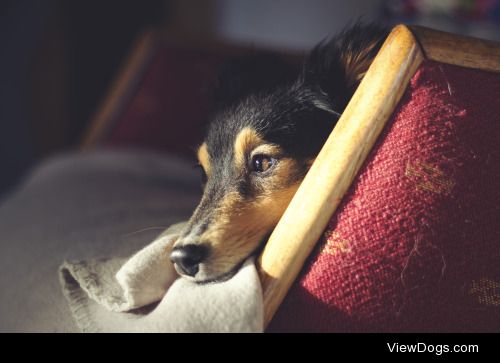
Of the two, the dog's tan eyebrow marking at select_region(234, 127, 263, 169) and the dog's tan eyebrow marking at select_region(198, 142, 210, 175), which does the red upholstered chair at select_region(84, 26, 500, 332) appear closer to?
the dog's tan eyebrow marking at select_region(234, 127, 263, 169)

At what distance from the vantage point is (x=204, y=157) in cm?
104

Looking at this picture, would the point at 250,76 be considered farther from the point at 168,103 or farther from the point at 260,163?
the point at 168,103

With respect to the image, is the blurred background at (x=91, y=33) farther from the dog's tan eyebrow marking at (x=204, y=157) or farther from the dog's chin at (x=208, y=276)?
the dog's chin at (x=208, y=276)

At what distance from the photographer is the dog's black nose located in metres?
0.75

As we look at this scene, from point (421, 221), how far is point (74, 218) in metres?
1.07

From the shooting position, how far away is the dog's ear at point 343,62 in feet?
2.84

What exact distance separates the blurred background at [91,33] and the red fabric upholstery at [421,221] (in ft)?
8.60

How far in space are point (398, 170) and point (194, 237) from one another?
32 cm

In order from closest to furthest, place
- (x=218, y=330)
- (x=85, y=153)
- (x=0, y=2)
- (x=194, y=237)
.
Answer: (x=218, y=330) → (x=194, y=237) → (x=85, y=153) → (x=0, y=2)

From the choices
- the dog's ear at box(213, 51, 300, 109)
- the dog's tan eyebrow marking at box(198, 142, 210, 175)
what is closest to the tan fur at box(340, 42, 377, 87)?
the dog's ear at box(213, 51, 300, 109)
